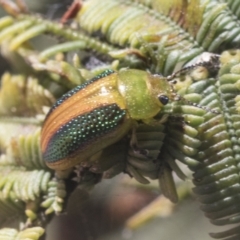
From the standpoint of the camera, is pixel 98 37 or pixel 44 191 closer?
pixel 44 191

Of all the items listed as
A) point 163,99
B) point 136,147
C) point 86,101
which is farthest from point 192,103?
point 86,101

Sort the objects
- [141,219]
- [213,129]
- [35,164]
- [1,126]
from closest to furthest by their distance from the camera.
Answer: [213,129] < [35,164] < [1,126] < [141,219]

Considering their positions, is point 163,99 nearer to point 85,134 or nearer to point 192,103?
point 192,103

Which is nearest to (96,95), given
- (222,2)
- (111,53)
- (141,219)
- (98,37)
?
(111,53)

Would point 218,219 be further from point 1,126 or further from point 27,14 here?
point 27,14

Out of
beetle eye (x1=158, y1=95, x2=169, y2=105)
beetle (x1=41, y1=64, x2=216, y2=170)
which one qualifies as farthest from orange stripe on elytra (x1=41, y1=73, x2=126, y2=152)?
beetle eye (x1=158, y1=95, x2=169, y2=105)

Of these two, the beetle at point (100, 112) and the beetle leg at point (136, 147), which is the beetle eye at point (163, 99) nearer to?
the beetle at point (100, 112)
